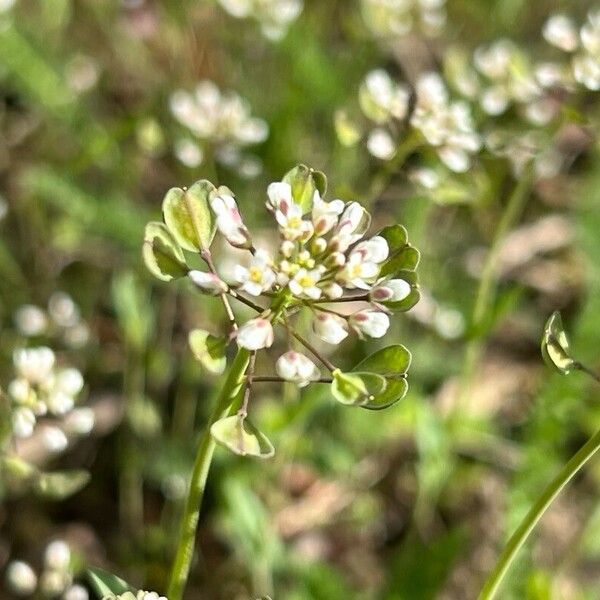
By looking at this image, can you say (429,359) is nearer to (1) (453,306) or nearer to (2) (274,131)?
(1) (453,306)

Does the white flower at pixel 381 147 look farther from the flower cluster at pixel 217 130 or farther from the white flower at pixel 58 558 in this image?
the white flower at pixel 58 558

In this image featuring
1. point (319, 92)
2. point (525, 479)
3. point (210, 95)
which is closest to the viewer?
point (525, 479)

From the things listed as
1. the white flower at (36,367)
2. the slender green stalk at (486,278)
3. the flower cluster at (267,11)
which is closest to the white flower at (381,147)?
the slender green stalk at (486,278)

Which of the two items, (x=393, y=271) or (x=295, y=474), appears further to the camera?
(x=295, y=474)

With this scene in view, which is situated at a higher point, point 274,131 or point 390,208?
point 274,131

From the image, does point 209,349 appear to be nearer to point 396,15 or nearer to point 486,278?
point 486,278

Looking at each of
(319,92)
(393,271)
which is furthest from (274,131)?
(393,271)
